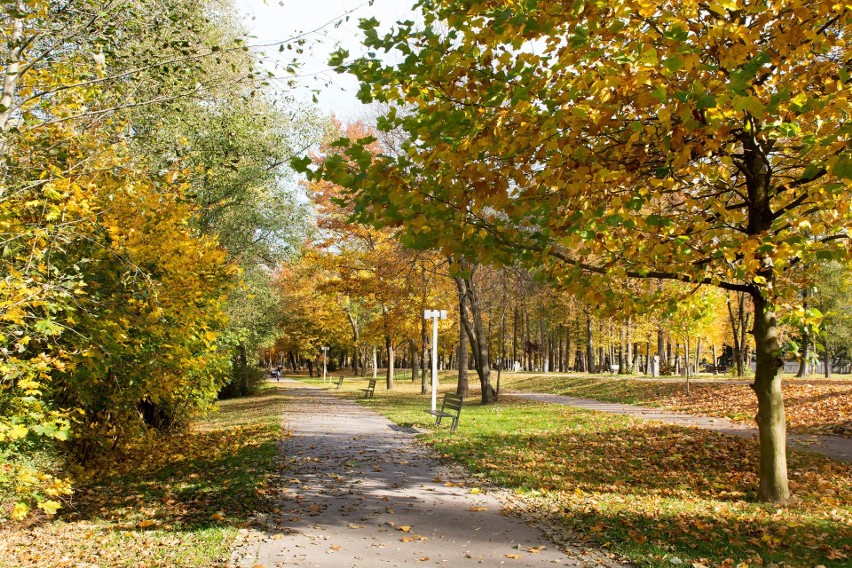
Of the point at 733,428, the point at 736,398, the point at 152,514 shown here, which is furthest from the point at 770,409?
the point at 736,398

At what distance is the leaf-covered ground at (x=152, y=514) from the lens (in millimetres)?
5535

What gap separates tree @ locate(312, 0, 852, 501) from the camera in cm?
477

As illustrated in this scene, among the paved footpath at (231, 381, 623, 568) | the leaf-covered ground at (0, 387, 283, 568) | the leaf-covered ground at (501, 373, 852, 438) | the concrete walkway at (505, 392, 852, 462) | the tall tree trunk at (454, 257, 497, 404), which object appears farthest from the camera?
the tall tree trunk at (454, 257, 497, 404)

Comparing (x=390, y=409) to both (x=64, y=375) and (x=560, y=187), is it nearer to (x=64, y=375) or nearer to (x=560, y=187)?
(x=64, y=375)

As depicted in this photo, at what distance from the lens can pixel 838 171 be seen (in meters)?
3.86

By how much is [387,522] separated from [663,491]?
12.3 ft

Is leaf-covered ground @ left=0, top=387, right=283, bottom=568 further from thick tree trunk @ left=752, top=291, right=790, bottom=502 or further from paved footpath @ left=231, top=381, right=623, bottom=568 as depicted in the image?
thick tree trunk @ left=752, top=291, right=790, bottom=502

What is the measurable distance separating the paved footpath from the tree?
103 inches

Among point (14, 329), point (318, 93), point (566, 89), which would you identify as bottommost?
point (14, 329)

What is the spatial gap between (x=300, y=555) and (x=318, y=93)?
14.7 ft

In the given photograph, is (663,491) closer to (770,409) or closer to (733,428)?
(770,409)

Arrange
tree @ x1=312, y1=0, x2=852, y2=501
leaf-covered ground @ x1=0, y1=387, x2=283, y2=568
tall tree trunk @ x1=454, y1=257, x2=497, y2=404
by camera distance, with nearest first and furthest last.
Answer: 1. tree @ x1=312, y1=0, x2=852, y2=501
2. leaf-covered ground @ x1=0, y1=387, x2=283, y2=568
3. tall tree trunk @ x1=454, y1=257, x2=497, y2=404

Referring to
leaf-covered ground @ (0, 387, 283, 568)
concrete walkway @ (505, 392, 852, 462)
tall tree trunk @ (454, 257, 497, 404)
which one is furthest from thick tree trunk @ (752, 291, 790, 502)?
tall tree trunk @ (454, 257, 497, 404)

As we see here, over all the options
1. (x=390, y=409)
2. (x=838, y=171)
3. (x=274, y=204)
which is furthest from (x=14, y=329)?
(x=274, y=204)
